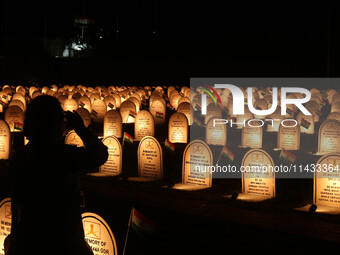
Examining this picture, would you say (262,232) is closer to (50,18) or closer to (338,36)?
(338,36)

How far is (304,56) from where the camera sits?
22844 millimetres

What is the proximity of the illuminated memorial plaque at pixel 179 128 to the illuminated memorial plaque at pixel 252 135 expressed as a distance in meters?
Answer: 1.10

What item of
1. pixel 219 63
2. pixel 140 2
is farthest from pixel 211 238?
pixel 140 2

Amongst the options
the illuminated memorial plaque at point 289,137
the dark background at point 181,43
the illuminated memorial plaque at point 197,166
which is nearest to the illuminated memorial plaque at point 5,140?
the illuminated memorial plaque at point 197,166

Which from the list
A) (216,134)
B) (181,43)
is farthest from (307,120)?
(181,43)

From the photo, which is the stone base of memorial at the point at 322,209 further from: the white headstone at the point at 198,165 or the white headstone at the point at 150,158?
the white headstone at the point at 150,158

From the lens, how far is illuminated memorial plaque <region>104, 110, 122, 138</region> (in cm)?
880

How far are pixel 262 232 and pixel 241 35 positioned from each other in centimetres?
2146

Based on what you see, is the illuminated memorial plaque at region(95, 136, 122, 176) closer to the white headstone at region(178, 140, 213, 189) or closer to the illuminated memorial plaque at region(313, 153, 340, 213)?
the white headstone at region(178, 140, 213, 189)

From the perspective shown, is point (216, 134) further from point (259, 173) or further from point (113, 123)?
point (259, 173)

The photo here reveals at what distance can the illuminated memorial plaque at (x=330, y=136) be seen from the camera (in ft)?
22.8

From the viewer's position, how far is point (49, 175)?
251 cm

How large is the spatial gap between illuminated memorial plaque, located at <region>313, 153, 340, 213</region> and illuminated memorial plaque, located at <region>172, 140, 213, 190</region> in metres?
1.36

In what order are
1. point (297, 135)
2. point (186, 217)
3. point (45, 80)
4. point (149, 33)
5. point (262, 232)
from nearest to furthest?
point (262, 232) < point (186, 217) < point (297, 135) < point (45, 80) < point (149, 33)
